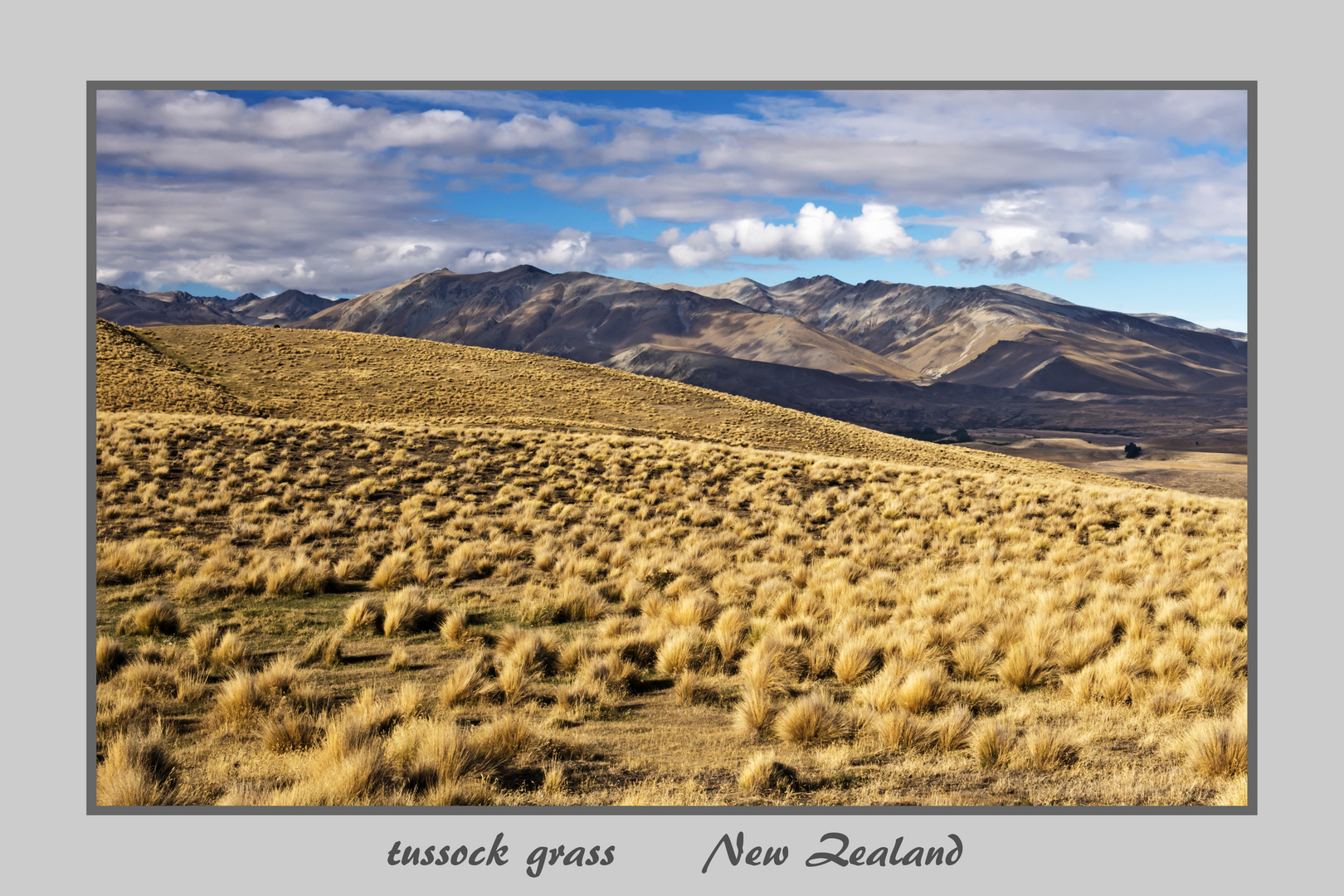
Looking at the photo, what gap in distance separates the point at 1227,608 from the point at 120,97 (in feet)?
42.2

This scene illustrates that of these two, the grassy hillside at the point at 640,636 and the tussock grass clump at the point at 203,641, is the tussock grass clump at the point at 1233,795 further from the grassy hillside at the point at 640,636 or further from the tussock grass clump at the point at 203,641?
the tussock grass clump at the point at 203,641

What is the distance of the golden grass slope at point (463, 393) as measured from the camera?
158ft

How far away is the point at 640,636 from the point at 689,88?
5.69 m

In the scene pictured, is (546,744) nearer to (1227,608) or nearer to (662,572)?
(662,572)

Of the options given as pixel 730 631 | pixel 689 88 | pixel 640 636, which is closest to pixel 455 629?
pixel 640 636

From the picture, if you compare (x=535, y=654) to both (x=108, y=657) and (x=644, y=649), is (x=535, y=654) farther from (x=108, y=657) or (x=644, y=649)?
(x=108, y=657)

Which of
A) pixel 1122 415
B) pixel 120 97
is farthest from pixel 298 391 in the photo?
pixel 1122 415

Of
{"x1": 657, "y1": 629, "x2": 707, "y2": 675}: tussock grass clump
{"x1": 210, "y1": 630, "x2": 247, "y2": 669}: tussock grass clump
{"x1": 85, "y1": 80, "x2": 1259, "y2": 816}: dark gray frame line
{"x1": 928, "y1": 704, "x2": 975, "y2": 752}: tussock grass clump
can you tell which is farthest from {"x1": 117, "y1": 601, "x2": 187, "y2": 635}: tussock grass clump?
{"x1": 928, "y1": 704, "x2": 975, "y2": 752}: tussock grass clump

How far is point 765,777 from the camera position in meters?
5.42

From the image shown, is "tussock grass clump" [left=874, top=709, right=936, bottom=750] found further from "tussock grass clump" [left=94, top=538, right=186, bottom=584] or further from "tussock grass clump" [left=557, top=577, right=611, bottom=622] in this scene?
"tussock grass clump" [left=94, top=538, right=186, bottom=584]

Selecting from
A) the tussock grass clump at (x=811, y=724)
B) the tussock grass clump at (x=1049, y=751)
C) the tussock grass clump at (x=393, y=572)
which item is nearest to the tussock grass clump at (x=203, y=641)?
the tussock grass clump at (x=393, y=572)

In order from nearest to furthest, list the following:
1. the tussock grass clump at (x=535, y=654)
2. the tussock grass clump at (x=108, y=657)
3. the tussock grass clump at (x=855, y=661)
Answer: the tussock grass clump at (x=108, y=657) → the tussock grass clump at (x=855, y=661) → the tussock grass clump at (x=535, y=654)

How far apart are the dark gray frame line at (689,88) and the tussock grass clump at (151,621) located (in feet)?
6.79

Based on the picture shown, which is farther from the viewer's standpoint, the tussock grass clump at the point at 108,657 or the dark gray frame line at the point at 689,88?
the tussock grass clump at the point at 108,657
